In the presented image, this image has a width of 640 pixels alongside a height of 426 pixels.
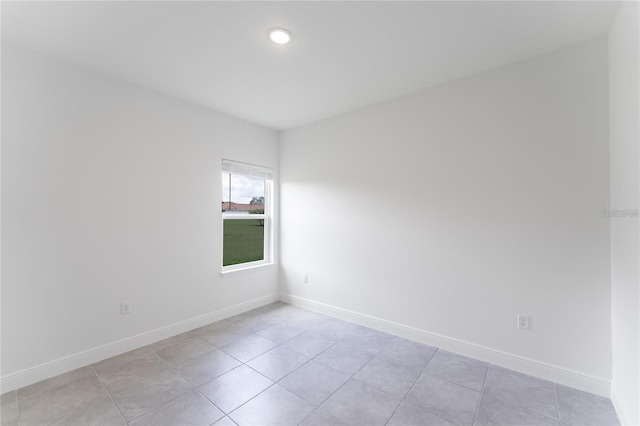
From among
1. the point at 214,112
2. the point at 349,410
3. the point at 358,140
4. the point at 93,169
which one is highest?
the point at 214,112

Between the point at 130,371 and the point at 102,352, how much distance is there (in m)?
0.44

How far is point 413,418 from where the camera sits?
69.9 inches

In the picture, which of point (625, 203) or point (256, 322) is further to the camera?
point (256, 322)

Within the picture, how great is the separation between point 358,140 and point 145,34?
227 centimetres

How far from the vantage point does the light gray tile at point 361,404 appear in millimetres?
1775

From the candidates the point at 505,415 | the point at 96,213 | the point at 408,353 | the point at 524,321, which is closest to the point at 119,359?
the point at 96,213

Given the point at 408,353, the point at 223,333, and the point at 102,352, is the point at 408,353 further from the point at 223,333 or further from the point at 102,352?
the point at 102,352

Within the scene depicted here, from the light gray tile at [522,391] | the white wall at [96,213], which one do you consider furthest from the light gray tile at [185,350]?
the light gray tile at [522,391]

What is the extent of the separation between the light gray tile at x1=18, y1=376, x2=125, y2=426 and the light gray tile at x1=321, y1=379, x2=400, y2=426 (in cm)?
138

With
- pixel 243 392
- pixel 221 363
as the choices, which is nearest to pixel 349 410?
pixel 243 392

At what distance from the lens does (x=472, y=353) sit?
2.52m

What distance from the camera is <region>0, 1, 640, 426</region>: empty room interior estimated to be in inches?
71.7

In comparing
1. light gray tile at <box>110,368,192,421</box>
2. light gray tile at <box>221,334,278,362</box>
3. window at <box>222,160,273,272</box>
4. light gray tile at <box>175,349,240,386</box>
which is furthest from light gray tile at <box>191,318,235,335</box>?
light gray tile at <box>110,368,192,421</box>

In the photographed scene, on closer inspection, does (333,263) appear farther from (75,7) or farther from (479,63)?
(75,7)
